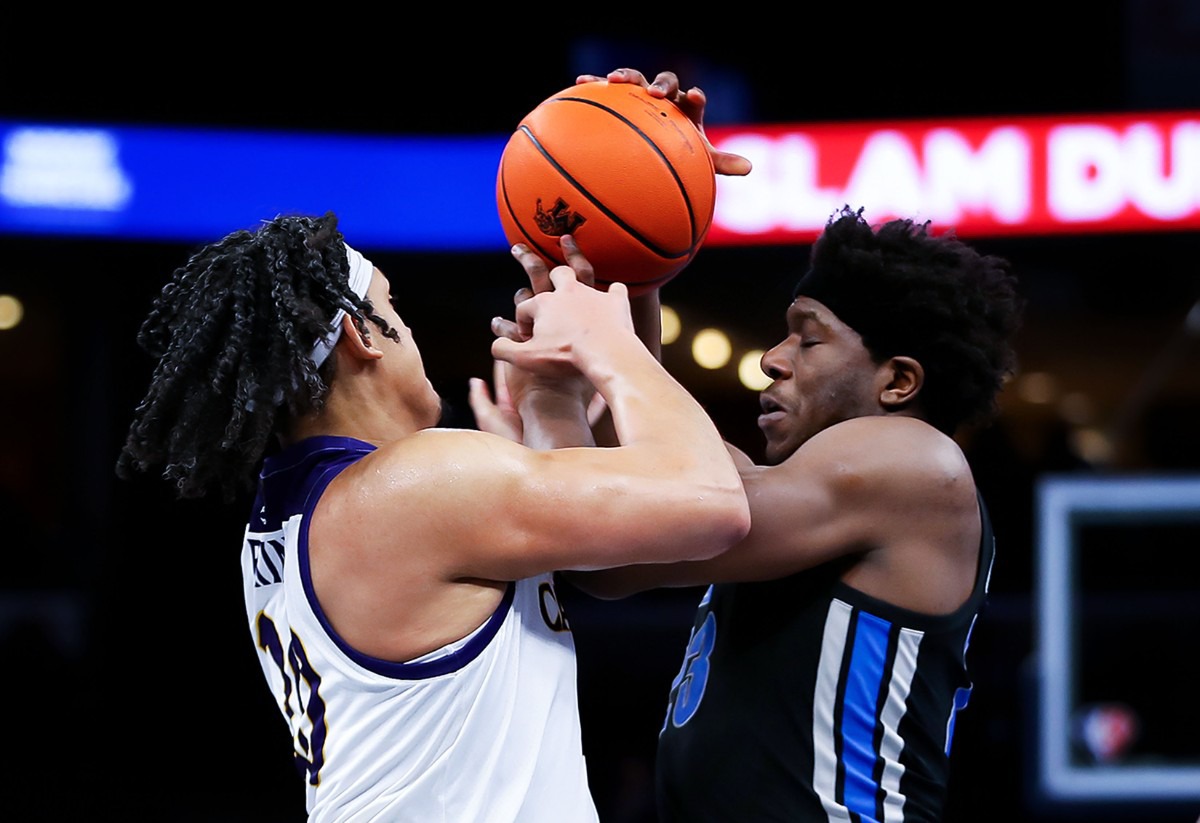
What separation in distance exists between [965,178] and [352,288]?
14.5 ft

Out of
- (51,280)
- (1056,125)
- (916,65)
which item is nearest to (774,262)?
(1056,125)

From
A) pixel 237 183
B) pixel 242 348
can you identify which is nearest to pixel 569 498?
pixel 242 348

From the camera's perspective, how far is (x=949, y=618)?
93.0 inches

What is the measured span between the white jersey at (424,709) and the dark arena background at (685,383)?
426 centimetres

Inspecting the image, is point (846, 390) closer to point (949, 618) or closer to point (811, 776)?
point (949, 618)

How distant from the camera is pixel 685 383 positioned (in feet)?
26.3

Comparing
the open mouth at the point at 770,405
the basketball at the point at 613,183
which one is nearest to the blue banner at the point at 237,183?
the open mouth at the point at 770,405

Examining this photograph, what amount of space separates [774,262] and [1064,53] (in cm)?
317

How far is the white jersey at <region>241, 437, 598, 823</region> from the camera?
78.2 inches

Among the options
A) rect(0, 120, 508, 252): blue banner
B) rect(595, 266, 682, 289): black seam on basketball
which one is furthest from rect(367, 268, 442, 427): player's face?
rect(0, 120, 508, 252): blue banner

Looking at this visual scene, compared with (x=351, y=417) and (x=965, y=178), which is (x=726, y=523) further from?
(x=965, y=178)

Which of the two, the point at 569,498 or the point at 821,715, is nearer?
the point at 569,498

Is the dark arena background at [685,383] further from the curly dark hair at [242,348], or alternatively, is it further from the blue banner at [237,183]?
the curly dark hair at [242,348]

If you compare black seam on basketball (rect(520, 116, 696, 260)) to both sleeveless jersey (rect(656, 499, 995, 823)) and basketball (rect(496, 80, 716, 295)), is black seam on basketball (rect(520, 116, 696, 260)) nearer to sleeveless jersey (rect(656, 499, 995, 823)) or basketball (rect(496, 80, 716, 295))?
basketball (rect(496, 80, 716, 295))
